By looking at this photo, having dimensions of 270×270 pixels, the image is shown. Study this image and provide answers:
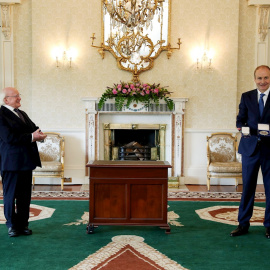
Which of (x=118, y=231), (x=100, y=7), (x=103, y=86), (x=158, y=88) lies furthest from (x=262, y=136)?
(x=100, y=7)

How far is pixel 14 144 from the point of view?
4328mm

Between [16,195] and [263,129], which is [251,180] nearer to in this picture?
[263,129]

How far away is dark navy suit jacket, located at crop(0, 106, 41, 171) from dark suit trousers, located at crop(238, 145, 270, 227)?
7.83ft

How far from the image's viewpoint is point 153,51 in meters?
8.35

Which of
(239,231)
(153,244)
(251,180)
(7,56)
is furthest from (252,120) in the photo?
(7,56)

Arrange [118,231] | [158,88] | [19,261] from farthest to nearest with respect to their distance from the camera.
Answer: [158,88] < [118,231] < [19,261]

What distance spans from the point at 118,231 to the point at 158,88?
4058 millimetres

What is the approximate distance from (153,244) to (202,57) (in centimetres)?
514

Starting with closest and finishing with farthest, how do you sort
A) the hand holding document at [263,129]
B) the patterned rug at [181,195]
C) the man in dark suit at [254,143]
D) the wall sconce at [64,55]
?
the hand holding document at [263,129], the man in dark suit at [254,143], the patterned rug at [181,195], the wall sconce at [64,55]

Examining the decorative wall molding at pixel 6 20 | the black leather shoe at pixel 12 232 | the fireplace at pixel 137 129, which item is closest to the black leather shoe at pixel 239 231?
the black leather shoe at pixel 12 232

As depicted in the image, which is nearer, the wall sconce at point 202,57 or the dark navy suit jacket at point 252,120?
the dark navy suit jacket at point 252,120

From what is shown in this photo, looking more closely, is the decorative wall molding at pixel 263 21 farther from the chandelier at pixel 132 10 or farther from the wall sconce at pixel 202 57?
the chandelier at pixel 132 10

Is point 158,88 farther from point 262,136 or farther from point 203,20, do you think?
point 262,136

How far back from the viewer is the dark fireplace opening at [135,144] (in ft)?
27.4
